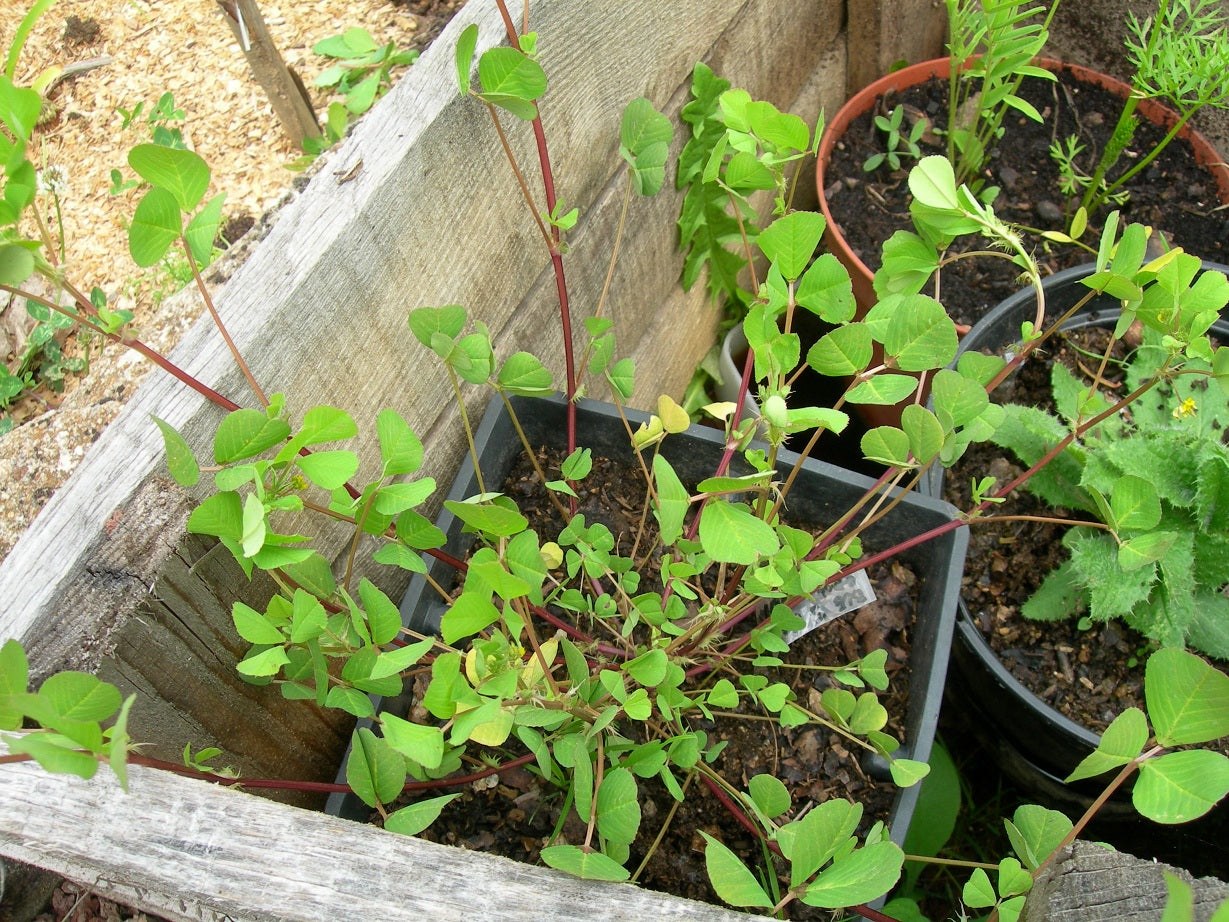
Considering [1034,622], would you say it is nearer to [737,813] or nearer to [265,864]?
[737,813]

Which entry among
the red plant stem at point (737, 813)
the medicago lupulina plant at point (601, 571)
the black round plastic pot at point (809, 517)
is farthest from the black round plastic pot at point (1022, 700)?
the red plant stem at point (737, 813)

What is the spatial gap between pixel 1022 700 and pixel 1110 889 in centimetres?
76

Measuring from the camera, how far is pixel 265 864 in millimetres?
578

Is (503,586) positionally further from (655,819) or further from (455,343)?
(655,819)

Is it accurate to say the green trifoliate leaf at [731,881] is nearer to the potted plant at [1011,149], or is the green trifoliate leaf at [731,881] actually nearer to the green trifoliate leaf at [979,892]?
the green trifoliate leaf at [979,892]

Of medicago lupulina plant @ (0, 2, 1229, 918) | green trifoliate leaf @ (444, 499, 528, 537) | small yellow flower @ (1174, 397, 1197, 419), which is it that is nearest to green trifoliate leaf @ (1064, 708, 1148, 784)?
medicago lupulina plant @ (0, 2, 1229, 918)

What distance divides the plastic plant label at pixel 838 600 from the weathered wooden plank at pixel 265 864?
576 millimetres

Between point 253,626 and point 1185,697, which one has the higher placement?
point 253,626

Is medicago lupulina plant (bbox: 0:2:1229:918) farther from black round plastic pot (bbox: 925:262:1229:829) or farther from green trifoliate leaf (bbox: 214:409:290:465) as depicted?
black round plastic pot (bbox: 925:262:1229:829)

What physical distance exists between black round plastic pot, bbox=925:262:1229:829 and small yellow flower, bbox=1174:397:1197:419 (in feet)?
0.57

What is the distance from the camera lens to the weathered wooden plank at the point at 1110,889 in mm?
513

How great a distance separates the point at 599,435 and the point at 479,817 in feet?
1.69

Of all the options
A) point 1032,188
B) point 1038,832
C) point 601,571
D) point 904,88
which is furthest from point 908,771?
point 904,88

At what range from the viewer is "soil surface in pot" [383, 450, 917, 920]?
40.3 inches
